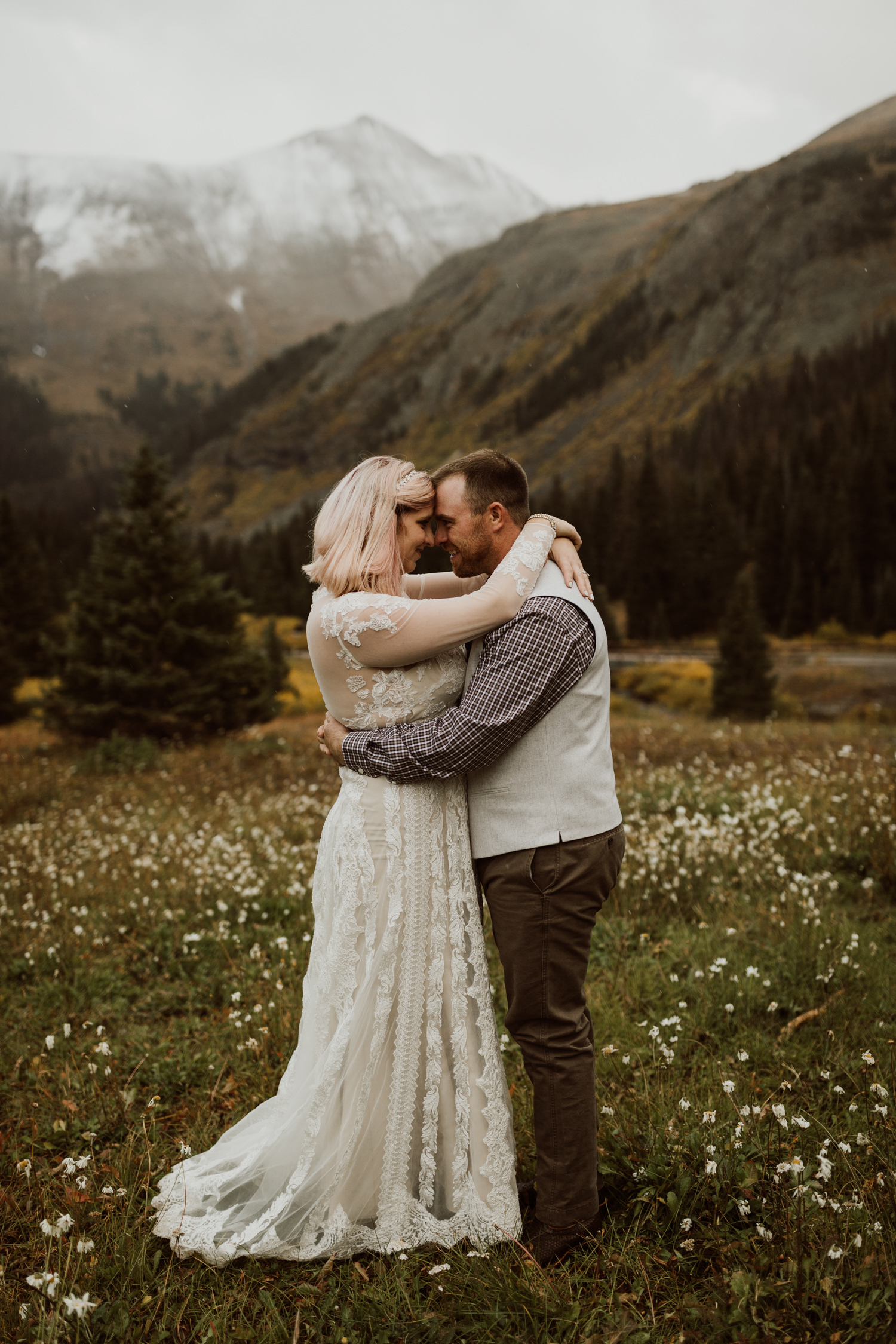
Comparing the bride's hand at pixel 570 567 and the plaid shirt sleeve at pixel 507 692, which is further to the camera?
the bride's hand at pixel 570 567

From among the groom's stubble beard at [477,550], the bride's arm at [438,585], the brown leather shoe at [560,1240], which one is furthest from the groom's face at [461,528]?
the brown leather shoe at [560,1240]

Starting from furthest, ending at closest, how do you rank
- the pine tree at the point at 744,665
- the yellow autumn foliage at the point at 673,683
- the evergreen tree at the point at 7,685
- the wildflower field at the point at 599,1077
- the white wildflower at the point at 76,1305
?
the yellow autumn foliage at the point at 673,683 → the evergreen tree at the point at 7,685 → the pine tree at the point at 744,665 → the wildflower field at the point at 599,1077 → the white wildflower at the point at 76,1305

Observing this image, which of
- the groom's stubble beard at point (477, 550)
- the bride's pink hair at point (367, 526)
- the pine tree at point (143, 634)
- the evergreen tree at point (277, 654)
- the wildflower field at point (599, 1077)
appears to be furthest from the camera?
the evergreen tree at point (277, 654)

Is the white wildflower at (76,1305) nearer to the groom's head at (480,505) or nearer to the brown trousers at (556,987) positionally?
the brown trousers at (556,987)

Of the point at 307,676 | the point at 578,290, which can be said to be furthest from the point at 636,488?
the point at 578,290

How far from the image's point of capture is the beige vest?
116 inches

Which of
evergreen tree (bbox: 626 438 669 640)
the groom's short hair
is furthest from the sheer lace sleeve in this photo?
evergreen tree (bbox: 626 438 669 640)

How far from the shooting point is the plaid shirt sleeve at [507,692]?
2.80 metres

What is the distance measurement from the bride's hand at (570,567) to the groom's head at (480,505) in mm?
195

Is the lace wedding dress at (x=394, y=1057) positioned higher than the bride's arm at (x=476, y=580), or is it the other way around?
the bride's arm at (x=476, y=580)

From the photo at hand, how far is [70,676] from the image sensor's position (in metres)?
18.3

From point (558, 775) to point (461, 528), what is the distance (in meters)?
1.10

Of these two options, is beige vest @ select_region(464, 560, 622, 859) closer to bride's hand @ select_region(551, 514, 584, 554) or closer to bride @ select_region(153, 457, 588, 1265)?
bride @ select_region(153, 457, 588, 1265)

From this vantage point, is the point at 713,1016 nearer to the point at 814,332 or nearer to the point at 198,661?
the point at 198,661
